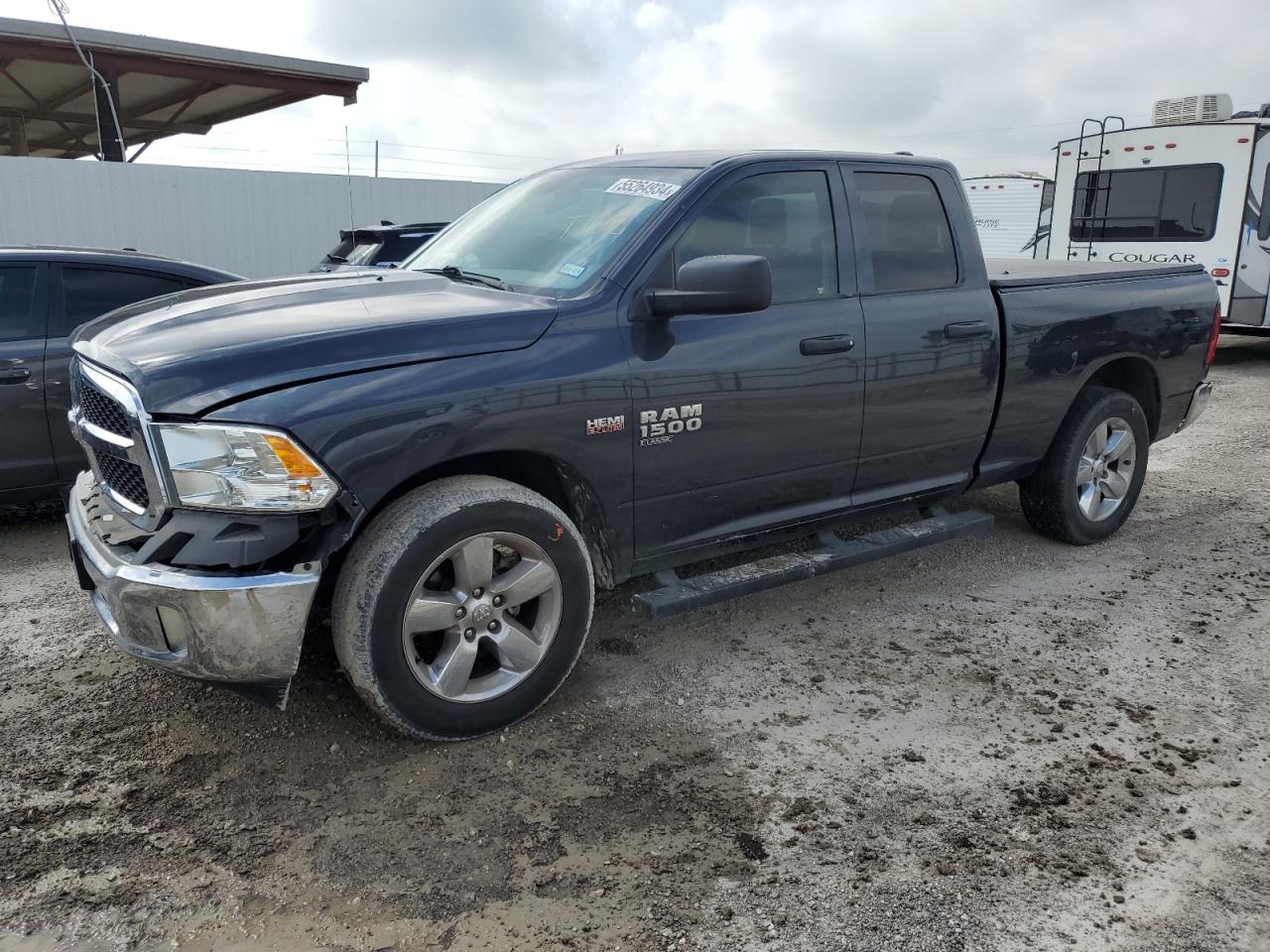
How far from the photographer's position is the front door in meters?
3.54

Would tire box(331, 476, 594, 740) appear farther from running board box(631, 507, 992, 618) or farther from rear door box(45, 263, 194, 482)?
rear door box(45, 263, 194, 482)

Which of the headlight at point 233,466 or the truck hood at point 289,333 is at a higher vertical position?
the truck hood at point 289,333

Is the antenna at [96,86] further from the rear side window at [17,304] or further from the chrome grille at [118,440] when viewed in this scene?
the chrome grille at [118,440]

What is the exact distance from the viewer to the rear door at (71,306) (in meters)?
5.20

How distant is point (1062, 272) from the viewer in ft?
17.0

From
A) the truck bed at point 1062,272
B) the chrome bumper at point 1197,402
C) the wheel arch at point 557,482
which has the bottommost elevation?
the wheel arch at point 557,482

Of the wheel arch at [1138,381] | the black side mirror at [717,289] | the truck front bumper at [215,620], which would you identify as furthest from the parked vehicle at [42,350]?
the wheel arch at [1138,381]

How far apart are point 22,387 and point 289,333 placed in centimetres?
303

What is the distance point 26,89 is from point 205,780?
17.6m

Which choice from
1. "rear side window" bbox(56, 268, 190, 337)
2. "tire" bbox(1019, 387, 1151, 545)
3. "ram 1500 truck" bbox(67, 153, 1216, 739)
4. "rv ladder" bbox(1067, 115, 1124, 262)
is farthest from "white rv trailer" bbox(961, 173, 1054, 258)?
"rear side window" bbox(56, 268, 190, 337)

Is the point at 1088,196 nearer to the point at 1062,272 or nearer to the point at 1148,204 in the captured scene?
the point at 1148,204

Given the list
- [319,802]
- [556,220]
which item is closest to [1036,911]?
[319,802]

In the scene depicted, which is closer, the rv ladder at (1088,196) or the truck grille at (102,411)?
the truck grille at (102,411)

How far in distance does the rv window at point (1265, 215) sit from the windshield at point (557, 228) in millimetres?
10822
